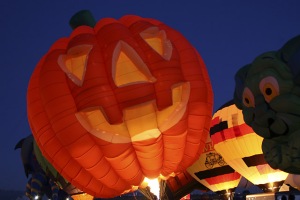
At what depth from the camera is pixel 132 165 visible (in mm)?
7523

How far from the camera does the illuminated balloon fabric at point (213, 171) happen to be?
1280 cm

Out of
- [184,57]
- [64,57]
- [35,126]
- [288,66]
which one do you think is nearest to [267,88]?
[288,66]

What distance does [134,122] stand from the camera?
23.0 feet

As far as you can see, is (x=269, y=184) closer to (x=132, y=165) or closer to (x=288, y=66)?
(x=132, y=165)

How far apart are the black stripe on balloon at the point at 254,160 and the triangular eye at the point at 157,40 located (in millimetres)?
5079

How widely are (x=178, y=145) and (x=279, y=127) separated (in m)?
2.25

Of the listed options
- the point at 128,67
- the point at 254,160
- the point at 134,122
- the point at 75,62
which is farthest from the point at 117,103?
the point at 254,160

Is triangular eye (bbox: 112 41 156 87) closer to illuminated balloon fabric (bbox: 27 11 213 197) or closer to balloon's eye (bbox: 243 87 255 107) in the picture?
illuminated balloon fabric (bbox: 27 11 213 197)

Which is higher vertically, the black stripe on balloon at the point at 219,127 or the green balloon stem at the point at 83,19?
the green balloon stem at the point at 83,19

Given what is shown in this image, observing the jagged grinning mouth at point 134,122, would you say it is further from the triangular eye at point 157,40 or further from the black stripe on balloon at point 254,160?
the black stripe on balloon at point 254,160

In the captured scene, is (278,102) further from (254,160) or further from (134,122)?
(254,160)

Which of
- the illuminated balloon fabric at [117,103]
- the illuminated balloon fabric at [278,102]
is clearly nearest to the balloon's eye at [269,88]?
the illuminated balloon fabric at [278,102]

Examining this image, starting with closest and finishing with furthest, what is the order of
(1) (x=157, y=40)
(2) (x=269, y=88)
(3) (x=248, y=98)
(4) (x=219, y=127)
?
(2) (x=269, y=88) < (3) (x=248, y=98) < (1) (x=157, y=40) < (4) (x=219, y=127)

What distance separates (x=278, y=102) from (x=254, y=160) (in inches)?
227
